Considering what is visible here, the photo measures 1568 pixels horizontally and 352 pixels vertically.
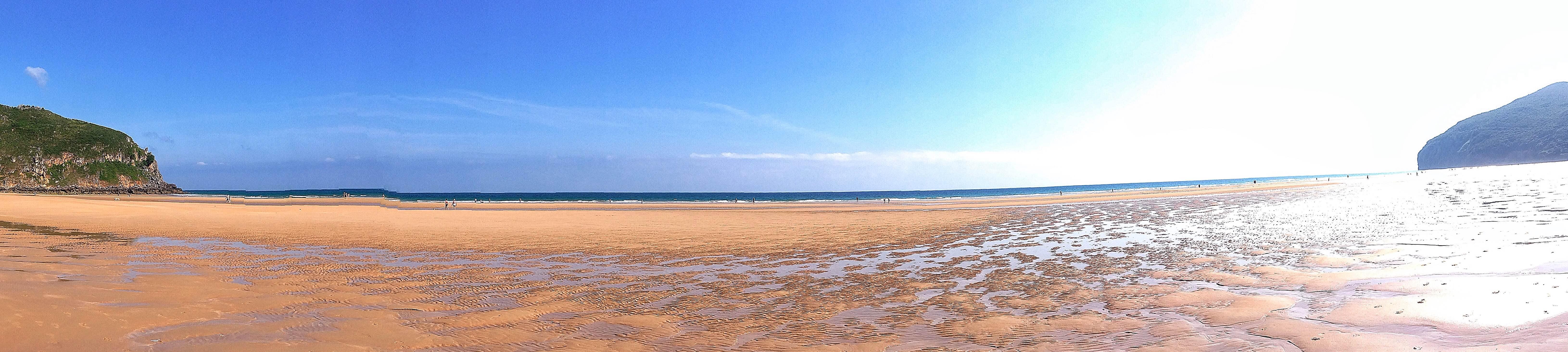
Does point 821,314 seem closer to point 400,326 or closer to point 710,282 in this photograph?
point 710,282

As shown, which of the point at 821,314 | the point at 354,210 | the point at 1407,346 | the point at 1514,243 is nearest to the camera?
the point at 1407,346

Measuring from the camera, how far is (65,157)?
112 metres

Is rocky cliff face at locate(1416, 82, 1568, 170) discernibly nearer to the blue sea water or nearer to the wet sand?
the blue sea water

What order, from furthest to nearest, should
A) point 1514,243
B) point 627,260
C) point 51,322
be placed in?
point 627,260 → point 1514,243 → point 51,322

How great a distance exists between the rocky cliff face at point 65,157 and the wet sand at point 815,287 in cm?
14177

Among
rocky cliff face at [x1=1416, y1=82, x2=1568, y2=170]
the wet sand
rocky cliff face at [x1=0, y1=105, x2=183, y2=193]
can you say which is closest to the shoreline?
the wet sand

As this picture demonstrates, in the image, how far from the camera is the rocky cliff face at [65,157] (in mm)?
104250

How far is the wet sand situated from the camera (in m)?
5.46

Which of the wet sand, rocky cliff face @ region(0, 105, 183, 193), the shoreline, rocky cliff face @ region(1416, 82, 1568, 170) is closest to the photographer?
the wet sand

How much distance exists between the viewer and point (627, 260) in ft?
40.4

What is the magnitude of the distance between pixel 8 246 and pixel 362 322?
48.2 feet

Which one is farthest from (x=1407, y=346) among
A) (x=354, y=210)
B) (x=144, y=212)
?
(x=144, y=212)

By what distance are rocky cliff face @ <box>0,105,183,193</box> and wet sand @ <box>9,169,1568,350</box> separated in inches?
5582

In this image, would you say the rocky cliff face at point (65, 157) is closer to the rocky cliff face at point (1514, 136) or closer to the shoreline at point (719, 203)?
the shoreline at point (719, 203)
